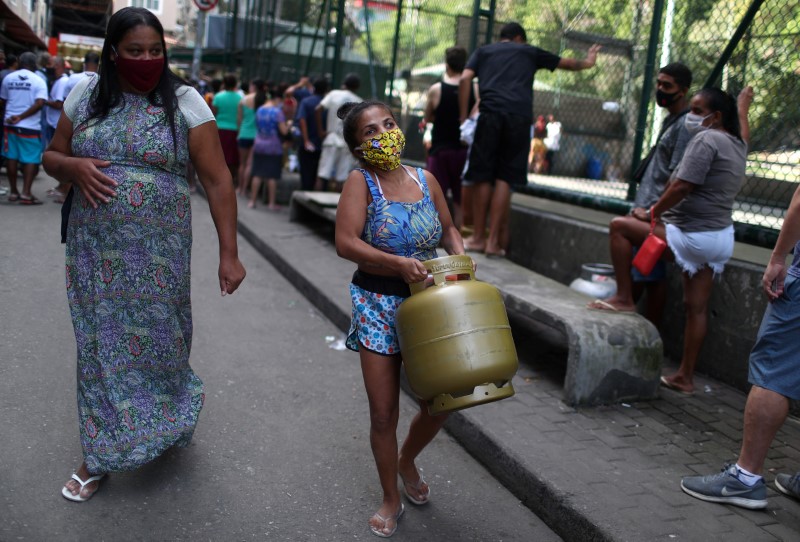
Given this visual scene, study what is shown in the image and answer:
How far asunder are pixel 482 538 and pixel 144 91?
225 centimetres

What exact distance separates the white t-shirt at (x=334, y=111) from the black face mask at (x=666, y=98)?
18.5 feet

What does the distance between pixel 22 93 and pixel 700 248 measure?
8.61 m

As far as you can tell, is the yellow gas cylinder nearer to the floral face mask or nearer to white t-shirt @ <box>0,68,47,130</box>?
the floral face mask

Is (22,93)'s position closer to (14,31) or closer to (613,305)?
(613,305)

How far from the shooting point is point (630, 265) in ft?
16.5

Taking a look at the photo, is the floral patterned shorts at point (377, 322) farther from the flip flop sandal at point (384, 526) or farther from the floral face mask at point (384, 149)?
the flip flop sandal at point (384, 526)

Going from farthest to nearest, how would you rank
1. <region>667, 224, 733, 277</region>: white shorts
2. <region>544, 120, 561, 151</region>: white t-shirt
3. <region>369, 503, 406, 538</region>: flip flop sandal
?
<region>544, 120, 561, 151</region>: white t-shirt → <region>667, 224, 733, 277</region>: white shorts → <region>369, 503, 406, 538</region>: flip flop sandal

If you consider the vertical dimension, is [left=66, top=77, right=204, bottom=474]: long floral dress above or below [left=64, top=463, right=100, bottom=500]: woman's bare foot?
above

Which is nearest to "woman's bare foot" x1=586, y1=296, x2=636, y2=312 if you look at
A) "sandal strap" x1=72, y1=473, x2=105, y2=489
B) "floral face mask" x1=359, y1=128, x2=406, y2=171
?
"floral face mask" x1=359, y1=128, x2=406, y2=171

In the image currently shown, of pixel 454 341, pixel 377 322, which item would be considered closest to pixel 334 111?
pixel 377 322

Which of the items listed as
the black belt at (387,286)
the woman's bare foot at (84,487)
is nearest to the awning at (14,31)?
the woman's bare foot at (84,487)

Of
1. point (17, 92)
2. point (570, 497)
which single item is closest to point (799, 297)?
point (570, 497)

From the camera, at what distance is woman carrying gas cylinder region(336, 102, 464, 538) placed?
3.01m

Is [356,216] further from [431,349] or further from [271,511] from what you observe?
[271,511]
